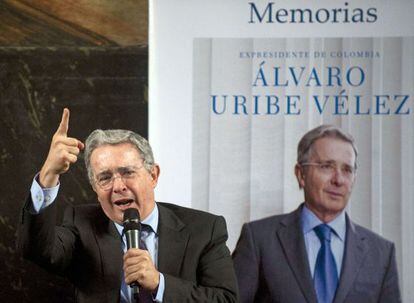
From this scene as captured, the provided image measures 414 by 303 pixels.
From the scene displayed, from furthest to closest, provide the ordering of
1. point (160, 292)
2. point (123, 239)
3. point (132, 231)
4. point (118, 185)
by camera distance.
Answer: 1. point (123, 239)
2. point (118, 185)
3. point (160, 292)
4. point (132, 231)

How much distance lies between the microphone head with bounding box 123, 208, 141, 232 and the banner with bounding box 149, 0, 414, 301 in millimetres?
580

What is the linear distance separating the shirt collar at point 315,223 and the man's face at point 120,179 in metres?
0.78

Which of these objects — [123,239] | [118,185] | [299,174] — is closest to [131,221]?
[118,185]

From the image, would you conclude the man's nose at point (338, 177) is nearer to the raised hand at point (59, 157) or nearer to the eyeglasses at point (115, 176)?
the eyeglasses at point (115, 176)

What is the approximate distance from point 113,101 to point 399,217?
1514 millimetres

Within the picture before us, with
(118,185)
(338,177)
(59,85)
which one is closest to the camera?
(118,185)

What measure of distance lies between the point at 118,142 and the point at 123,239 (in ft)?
1.49

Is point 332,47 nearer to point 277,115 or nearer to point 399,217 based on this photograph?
point 277,115

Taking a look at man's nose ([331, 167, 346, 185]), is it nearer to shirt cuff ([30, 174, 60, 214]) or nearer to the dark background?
the dark background

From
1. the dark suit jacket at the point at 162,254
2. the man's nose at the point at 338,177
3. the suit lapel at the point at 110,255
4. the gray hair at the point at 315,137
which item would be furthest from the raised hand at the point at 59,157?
the man's nose at the point at 338,177

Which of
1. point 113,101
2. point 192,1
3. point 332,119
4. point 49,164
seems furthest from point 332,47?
point 49,164

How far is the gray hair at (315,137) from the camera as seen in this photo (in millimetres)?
3734

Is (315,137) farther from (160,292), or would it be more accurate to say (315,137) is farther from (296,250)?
(160,292)

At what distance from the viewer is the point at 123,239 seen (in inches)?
142
